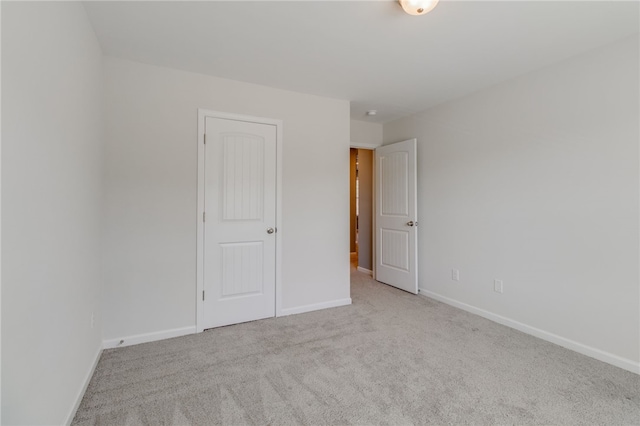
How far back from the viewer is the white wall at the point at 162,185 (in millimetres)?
2404

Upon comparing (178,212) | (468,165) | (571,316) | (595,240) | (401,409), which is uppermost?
(468,165)

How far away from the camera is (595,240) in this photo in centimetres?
226

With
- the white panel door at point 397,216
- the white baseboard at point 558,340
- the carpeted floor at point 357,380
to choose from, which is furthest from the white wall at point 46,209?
the white baseboard at point 558,340

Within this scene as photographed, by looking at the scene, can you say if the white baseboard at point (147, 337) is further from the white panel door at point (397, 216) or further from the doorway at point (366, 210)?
the doorway at point (366, 210)

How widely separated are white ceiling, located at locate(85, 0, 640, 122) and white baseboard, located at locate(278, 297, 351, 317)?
233cm

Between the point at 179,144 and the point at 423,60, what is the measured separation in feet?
7.28

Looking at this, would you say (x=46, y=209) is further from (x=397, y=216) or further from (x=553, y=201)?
(x=397, y=216)

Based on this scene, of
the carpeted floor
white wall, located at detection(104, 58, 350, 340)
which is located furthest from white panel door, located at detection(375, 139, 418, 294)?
white wall, located at detection(104, 58, 350, 340)

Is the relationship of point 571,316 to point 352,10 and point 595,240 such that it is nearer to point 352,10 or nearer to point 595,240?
point 595,240

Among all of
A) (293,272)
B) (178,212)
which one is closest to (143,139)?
(178,212)

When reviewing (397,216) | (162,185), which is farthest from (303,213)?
(397,216)

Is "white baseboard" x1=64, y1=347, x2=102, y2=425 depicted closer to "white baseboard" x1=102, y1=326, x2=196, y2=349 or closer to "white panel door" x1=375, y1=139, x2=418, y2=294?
"white baseboard" x1=102, y1=326, x2=196, y2=349

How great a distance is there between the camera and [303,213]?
319cm

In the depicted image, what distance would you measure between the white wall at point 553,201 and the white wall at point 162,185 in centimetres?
181
